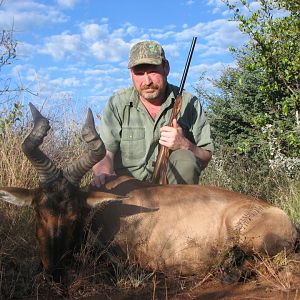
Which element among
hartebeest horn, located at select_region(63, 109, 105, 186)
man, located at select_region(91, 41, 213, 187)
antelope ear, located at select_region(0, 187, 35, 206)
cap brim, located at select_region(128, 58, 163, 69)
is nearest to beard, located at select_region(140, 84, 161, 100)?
man, located at select_region(91, 41, 213, 187)

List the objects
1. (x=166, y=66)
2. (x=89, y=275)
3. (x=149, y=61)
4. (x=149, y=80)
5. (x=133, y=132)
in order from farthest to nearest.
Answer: (x=166, y=66) → (x=133, y=132) → (x=149, y=80) → (x=149, y=61) → (x=89, y=275)

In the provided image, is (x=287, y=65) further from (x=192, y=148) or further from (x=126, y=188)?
(x=126, y=188)

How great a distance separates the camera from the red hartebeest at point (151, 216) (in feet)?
13.3

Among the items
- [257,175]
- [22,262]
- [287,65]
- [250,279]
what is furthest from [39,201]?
[257,175]

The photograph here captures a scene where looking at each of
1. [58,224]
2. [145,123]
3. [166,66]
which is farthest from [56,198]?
[166,66]

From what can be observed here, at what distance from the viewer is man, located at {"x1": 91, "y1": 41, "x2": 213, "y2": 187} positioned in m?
5.92

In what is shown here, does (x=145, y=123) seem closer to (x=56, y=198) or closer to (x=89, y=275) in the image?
(x=56, y=198)

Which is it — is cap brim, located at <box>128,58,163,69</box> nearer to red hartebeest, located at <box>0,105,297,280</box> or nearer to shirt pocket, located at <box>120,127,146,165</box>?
shirt pocket, located at <box>120,127,146,165</box>

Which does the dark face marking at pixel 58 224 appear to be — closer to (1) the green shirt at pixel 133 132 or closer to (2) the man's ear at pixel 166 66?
(1) the green shirt at pixel 133 132

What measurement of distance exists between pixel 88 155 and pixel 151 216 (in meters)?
0.82

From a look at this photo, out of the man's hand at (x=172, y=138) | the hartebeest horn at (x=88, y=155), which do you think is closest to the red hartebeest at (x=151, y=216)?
the hartebeest horn at (x=88, y=155)

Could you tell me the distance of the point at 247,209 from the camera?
474cm

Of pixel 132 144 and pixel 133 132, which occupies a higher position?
pixel 133 132

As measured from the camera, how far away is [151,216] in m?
4.63
